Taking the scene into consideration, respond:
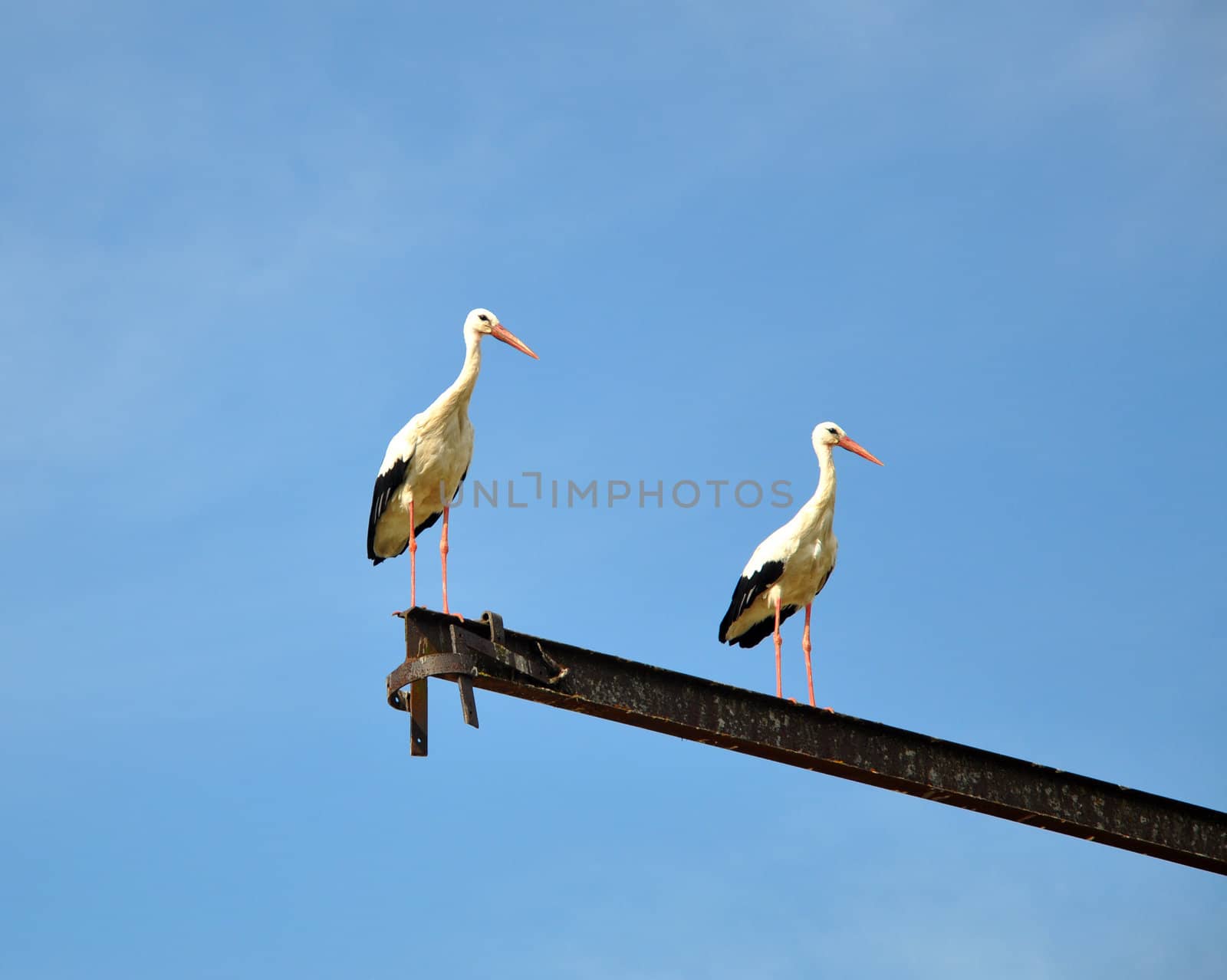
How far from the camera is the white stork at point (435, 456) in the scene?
14.2 meters

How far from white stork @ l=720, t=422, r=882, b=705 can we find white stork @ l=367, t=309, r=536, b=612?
109 inches

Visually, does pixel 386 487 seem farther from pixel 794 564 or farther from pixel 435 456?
pixel 794 564

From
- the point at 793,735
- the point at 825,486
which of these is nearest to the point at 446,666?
the point at 793,735

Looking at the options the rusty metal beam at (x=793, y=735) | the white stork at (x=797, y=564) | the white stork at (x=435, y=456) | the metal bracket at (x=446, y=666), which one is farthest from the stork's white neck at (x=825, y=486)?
the metal bracket at (x=446, y=666)

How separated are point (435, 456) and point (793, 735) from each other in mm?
4888

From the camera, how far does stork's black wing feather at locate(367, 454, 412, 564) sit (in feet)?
46.5

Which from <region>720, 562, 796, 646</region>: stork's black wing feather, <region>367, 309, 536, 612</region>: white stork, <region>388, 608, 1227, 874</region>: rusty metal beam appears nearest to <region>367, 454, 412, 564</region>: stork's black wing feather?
<region>367, 309, 536, 612</region>: white stork

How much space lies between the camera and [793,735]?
10.4m

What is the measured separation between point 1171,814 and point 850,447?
5.39 metres

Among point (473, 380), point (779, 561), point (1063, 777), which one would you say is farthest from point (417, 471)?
point (1063, 777)

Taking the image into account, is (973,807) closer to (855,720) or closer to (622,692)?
(855,720)

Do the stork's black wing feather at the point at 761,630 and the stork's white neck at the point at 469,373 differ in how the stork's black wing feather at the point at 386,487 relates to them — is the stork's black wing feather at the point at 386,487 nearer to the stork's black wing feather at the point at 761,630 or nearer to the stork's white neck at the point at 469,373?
the stork's white neck at the point at 469,373

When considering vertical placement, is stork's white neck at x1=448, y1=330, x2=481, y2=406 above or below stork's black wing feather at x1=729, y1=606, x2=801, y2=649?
above

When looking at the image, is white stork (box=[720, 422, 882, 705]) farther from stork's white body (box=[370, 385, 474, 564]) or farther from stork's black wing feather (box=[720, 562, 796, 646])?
stork's white body (box=[370, 385, 474, 564])
